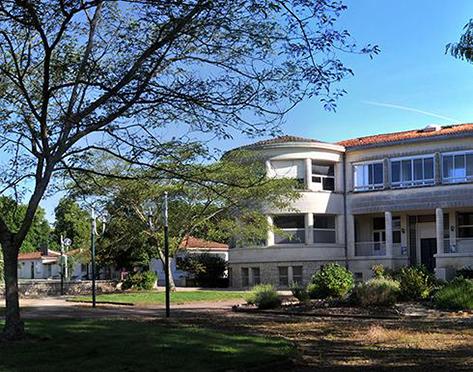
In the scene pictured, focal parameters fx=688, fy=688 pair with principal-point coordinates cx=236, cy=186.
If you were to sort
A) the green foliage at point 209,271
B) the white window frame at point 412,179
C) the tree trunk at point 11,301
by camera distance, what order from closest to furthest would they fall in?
the tree trunk at point 11,301, the white window frame at point 412,179, the green foliage at point 209,271

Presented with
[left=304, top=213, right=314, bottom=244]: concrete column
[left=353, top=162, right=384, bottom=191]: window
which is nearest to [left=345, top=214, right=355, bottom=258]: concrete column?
[left=353, top=162, right=384, bottom=191]: window

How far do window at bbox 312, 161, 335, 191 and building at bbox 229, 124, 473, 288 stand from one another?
6cm

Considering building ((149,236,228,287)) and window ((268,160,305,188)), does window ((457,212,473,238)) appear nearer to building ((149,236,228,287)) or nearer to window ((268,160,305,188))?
window ((268,160,305,188))

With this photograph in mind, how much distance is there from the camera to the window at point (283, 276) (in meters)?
41.8

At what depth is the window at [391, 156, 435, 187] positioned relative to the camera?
4078 cm

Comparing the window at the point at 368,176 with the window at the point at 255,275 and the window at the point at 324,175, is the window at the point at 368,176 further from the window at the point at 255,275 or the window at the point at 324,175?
the window at the point at 255,275

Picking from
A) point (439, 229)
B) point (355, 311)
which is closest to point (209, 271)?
point (439, 229)

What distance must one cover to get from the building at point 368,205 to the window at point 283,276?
0.20ft

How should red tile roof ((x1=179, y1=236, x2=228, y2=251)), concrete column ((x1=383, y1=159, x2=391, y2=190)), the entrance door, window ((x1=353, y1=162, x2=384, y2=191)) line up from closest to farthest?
concrete column ((x1=383, y1=159, x2=391, y2=190)) → the entrance door → window ((x1=353, y1=162, x2=384, y2=191)) → red tile roof ((x1=179, y1=236, x2=228, y2=251))

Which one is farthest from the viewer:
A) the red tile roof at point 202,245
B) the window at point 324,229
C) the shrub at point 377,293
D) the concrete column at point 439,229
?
the red tile roof at point 202,245

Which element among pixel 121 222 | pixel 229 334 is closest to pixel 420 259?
pixel 121 222

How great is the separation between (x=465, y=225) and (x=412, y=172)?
451 centimetres

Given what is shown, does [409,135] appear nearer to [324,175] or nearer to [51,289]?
[324,175]

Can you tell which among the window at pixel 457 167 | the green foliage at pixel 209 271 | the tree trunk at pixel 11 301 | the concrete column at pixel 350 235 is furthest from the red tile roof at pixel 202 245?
the tree trunk at pixel 11 301
